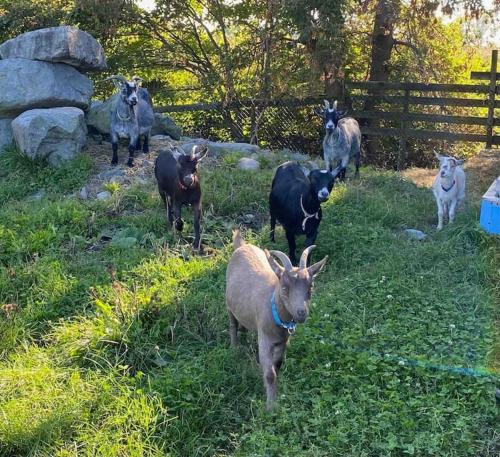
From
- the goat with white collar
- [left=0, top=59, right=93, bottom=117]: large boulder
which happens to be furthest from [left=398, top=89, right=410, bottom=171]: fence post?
[left=0, top=59, right=93, bottom=117]: large boulder

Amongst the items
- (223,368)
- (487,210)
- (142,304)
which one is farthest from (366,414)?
(487,210)

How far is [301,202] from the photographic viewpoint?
7.03 metres

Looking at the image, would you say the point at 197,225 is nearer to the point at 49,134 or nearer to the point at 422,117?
the point at 49,134

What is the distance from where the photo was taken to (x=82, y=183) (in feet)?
31.6

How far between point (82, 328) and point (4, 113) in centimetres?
690

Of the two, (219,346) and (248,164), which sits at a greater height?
(248,164)

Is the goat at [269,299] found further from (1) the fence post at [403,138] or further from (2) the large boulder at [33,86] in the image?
(1) the fence post at [403,138]

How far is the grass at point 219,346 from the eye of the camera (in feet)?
13.3

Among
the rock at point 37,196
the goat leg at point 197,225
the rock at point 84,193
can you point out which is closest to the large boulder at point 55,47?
the rock at point 37,196

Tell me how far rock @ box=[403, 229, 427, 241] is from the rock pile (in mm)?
5524

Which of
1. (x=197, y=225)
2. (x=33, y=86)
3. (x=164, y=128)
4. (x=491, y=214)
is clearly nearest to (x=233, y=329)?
(x=197, y=225)

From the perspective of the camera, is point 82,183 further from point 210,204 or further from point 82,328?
point 82,328

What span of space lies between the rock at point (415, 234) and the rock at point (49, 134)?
18.0 ft

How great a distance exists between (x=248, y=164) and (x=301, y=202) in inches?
126
